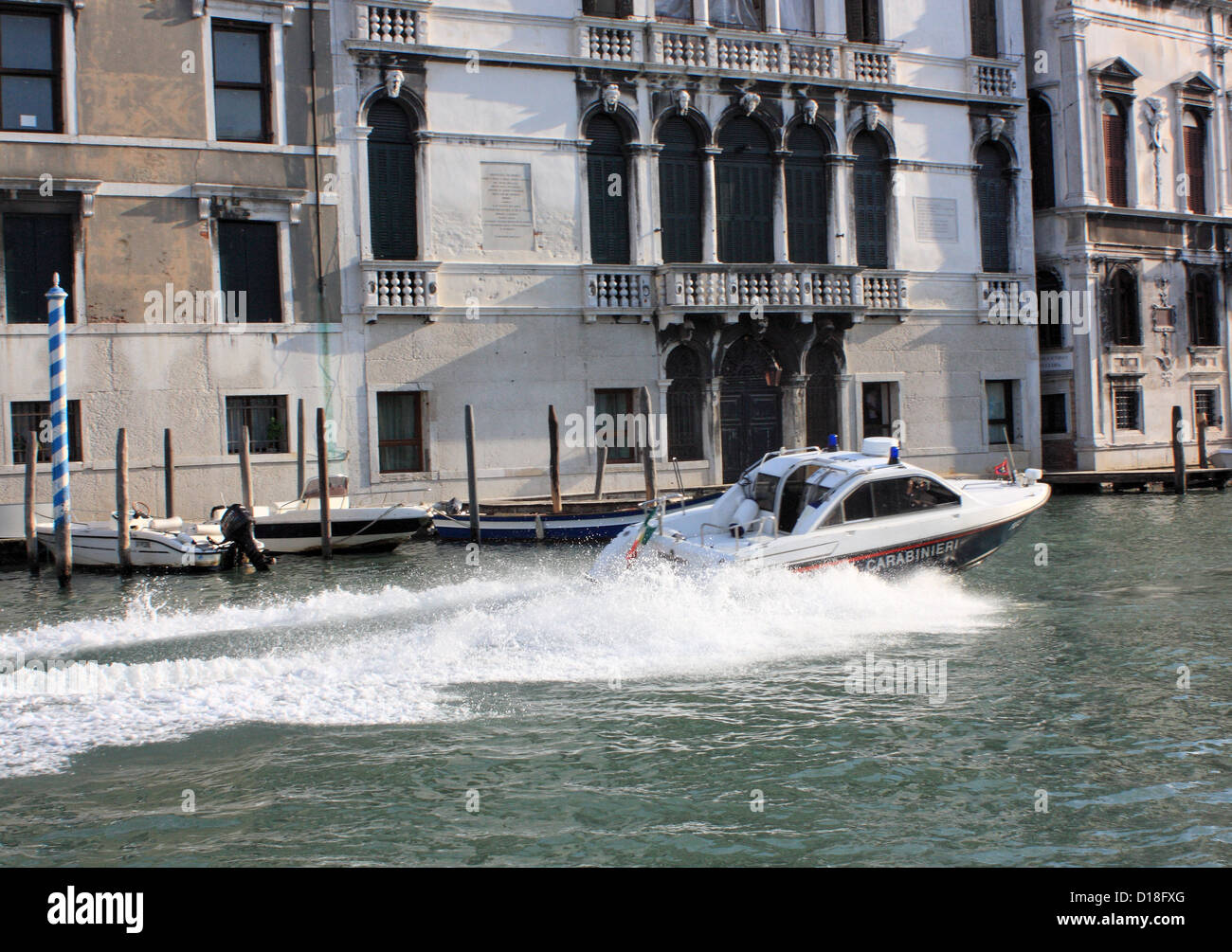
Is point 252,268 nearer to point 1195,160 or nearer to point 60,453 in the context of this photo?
point 60,453

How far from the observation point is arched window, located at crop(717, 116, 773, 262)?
24.7m

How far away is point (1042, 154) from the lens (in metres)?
28.9

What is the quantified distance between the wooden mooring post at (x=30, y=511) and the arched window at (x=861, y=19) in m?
18.4

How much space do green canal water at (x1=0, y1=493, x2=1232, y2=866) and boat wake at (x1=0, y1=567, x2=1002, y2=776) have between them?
0.04 metres

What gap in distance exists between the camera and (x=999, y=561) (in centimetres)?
1564

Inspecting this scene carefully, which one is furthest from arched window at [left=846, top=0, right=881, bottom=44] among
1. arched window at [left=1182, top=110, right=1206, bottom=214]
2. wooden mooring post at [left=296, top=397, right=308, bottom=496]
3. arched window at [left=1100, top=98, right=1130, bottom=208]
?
wooden mooring post at [left=296, top=397, right=308, bottom=496]

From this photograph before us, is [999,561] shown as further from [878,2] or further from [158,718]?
[878,2]

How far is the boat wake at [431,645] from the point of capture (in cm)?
782

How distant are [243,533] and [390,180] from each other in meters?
7.84

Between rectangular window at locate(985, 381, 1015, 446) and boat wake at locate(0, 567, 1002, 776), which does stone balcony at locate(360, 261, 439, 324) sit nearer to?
boat wake at locate(0, 567, 1002, 776)

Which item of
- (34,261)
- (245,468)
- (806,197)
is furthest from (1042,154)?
(34,261)

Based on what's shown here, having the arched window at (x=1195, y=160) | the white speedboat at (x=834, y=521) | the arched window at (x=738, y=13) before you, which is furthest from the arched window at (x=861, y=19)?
the white speedboat at (x=834, y=521)

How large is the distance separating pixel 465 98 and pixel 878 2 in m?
9.91
